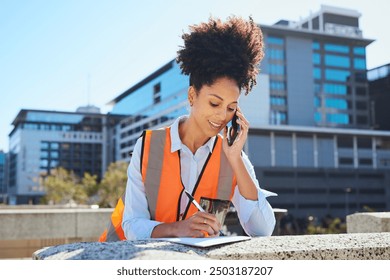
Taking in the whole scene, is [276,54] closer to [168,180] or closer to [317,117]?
[317,117]

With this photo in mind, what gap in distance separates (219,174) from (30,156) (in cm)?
8176

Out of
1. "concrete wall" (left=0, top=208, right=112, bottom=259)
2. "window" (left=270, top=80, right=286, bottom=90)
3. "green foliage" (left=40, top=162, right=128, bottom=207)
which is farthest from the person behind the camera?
"window" (left=270, top=80, right=286, bottom=90)

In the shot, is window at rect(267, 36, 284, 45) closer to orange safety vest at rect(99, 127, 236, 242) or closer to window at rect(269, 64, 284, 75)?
window at rect(269, 64, 284, 75)

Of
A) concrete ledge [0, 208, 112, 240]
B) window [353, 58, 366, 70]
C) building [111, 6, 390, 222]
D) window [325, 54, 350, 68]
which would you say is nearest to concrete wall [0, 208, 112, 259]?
concrete ledge [0, 208, 112, 240]

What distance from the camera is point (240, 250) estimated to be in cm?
161

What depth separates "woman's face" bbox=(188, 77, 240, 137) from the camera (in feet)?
7.55

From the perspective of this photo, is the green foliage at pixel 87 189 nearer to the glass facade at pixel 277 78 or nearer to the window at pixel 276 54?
the glass facade at pixel 277 78

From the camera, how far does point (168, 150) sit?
93.9 inches

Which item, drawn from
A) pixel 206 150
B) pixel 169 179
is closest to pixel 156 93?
pixel 206 150

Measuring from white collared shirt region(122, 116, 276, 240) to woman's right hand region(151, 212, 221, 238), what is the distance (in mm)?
133

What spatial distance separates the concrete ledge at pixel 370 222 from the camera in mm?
4191

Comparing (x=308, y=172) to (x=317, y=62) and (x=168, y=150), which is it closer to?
(x=317, y=62)

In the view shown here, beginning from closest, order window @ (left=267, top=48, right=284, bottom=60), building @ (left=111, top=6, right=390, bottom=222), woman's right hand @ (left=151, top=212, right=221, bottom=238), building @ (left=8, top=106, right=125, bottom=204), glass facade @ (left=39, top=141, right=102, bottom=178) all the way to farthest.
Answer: woman's right hand @ (left=151, top=212, right=221, bottom=238)
building @ (left=111, top=6, right=390, bottom=222)
window @ (left=267, top=48, right=284, bottom=60)
building @ (left=8, top=106, right=125, bottom=204)
glass facade @ (left=39, top=141, right=102, bottom=178)
